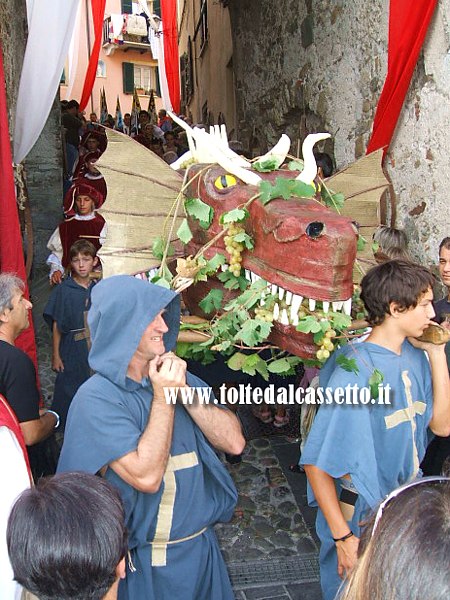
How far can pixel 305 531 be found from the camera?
3887 mm

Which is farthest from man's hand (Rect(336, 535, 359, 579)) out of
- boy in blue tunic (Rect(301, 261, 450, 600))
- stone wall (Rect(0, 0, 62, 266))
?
stone wall (Rect(0, 0, 62, 266))

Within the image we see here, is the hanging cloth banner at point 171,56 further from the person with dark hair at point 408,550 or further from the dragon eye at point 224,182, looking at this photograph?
the person with dark hair at point 408,550

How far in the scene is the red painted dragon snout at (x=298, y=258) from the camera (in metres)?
2.22

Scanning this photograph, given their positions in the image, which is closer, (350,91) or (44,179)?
(350,91)

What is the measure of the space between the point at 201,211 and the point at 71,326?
2.33 meters

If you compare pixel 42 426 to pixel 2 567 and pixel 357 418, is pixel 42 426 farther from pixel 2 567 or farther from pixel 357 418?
pixel 357 418

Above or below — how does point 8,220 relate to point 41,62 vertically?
below

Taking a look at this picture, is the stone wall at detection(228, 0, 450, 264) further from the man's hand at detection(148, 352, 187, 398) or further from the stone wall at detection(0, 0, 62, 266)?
the stone wall at detection(0, 0, 62, 266)

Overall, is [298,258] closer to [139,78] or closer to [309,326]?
[309,326]

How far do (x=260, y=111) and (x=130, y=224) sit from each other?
723 centimetres

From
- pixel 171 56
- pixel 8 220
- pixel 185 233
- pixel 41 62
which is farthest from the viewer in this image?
pixel 171 56

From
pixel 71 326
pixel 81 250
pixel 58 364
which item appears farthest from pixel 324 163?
pixel 58 364

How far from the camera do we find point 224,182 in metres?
2.71

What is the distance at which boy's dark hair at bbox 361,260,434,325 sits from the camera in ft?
7.91
